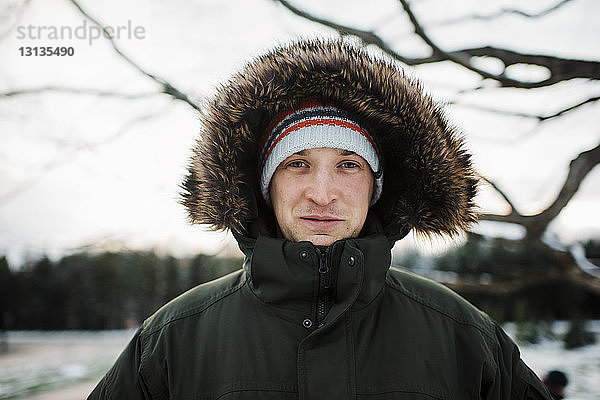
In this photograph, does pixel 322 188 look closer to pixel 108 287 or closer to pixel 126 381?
pixel 126 381

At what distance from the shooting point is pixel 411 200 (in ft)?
4.29

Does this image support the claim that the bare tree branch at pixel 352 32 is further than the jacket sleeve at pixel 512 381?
Yes

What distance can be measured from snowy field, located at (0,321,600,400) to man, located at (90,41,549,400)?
378 cm

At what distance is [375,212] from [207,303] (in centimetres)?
55

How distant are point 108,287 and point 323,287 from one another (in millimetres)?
5877

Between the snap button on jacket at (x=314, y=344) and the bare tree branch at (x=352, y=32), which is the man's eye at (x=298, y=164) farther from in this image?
the bare tree branch at (x=352, y=32)

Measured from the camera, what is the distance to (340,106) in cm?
125

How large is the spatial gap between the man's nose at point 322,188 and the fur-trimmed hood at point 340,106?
0.57 feet

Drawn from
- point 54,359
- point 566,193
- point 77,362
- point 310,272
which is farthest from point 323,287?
point 54,359

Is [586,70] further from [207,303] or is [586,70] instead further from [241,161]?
[207,303]

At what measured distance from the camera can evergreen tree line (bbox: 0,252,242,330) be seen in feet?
19.3

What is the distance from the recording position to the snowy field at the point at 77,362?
436cm

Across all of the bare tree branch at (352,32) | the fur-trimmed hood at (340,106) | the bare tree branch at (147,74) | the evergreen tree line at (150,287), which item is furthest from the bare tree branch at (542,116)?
the evergreen tree line at (150,287)

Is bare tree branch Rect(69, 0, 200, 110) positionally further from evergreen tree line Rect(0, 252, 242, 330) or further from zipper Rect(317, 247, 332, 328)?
evergreen tree line Rect(0, 252, 242, 330)
